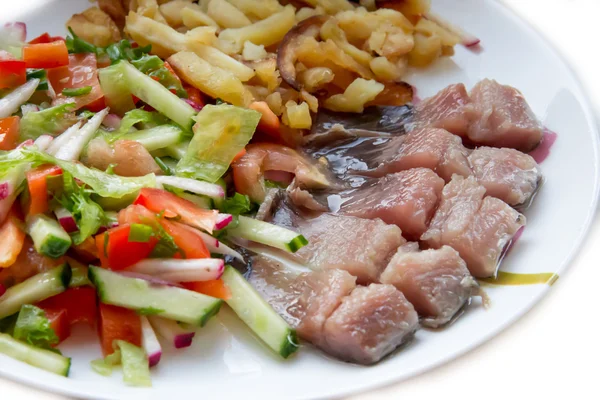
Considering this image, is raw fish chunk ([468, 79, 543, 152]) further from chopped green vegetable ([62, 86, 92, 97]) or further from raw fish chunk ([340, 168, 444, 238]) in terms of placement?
chopped green vegetable ([62, 86, 92, 97])

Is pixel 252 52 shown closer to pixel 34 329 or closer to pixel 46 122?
pixel 46 122

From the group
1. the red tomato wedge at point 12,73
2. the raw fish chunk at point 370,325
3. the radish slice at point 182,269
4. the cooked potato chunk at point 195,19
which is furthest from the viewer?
the cooked potato chunk at point 195,19

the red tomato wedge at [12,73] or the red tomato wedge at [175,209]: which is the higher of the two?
the red tomato wedge at [175,209]

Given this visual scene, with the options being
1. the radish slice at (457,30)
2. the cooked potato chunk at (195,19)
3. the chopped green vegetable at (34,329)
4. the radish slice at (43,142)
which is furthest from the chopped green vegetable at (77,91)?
the radish slice at (457,30)

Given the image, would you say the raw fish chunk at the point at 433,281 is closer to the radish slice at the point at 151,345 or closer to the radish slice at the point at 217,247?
the radish slice at the point at 217,247

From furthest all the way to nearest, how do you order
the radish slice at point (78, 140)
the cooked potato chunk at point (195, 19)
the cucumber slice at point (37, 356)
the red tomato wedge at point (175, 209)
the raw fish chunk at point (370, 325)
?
the cooked potato chunk at point (195, 19)
the radish slice at point (78, 140)
the red tomato wedge at point (175, 209)
the raw fish chunk at point (370, 325)
the cucumber slice at point (37, 356)

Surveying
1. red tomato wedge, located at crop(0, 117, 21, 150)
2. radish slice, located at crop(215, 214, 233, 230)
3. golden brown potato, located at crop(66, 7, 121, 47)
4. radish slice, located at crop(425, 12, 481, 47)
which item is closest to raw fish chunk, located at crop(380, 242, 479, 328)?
radish slice, located at crop(215, 214, 233, 230)
